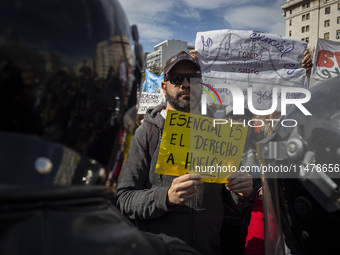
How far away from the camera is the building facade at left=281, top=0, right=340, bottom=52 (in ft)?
200

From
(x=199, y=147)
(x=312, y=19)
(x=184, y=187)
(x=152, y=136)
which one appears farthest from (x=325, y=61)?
(x=312, y=19)

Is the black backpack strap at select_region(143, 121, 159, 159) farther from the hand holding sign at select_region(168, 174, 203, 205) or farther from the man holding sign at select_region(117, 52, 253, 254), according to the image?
the hand holding sign at select_region(168, 174, 203, 205)

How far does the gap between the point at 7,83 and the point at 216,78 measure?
384cm

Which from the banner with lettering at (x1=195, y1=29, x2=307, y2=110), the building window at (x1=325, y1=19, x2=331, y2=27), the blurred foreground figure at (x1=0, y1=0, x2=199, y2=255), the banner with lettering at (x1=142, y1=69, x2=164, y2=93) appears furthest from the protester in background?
the building window at (x1=325, y1=19, x2=331, y2=27)

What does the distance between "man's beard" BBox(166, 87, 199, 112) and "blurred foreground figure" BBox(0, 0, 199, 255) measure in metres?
1.60

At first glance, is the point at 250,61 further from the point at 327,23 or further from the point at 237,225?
the point at 327,23

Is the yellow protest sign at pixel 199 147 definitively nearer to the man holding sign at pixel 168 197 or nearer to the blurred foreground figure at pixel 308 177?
the man holding sign at pixel 168 197

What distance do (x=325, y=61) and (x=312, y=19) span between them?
227ft

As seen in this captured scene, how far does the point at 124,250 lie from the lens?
26.5 inches

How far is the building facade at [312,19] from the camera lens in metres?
60.8

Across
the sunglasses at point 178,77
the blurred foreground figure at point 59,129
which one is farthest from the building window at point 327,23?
the blurred foreground figure at point 59,129

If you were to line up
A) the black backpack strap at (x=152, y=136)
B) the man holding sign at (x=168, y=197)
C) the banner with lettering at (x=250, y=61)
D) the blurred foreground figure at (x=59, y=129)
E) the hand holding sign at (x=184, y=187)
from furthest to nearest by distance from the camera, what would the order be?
the banner with lettering at (x=250, y=61) < the black backpack strap at (x=152, y=136) < the man holding sign at (x=168, y=197) < the hand holding sign at (x=184, y=187) < the blurred foreground figure at (x=59, y=129)

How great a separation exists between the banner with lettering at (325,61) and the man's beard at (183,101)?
9.08 ft

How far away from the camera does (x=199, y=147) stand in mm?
1868
